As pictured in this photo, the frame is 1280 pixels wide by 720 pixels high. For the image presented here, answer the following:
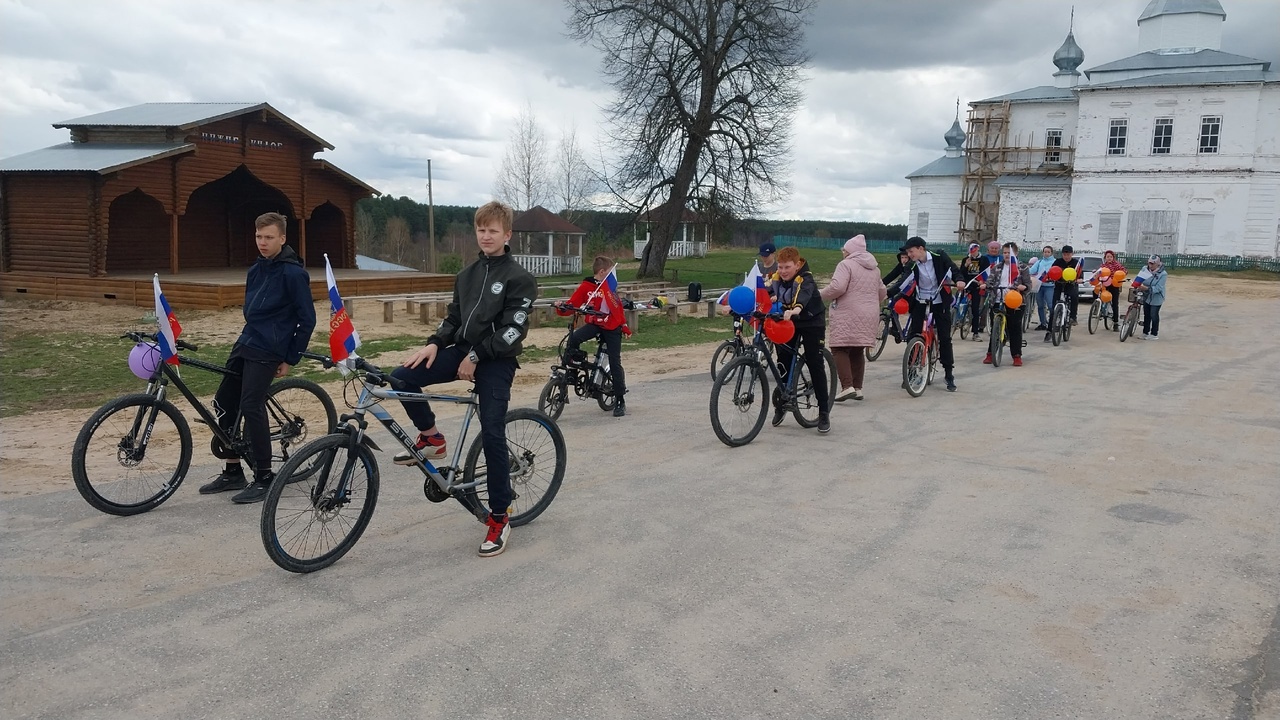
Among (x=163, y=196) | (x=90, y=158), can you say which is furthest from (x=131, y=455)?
(x=90, y=158)

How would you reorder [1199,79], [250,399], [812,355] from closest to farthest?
[250,399]
[812,355]
[1199,79]

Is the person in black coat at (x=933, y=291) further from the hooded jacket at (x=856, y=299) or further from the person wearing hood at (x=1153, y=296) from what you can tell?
the person wearing hood at (x=1153, y=296)

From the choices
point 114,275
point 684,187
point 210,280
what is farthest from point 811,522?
point 684,187

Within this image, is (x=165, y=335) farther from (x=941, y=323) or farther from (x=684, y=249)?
(x=684, y=249)

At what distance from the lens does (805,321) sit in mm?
8930

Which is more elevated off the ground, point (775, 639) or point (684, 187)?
point (684, 187)

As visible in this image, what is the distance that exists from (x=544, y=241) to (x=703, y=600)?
47.9 metres

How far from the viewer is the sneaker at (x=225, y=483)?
640 cm

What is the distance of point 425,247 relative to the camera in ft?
277

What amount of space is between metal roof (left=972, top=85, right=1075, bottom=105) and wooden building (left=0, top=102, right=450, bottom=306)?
124 ft

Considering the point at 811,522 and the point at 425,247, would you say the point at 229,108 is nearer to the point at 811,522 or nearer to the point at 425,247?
the point at 811,522

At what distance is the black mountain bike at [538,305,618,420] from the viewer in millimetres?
9367

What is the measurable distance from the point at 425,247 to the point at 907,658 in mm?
83811

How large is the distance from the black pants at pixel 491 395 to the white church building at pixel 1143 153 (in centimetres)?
4707
